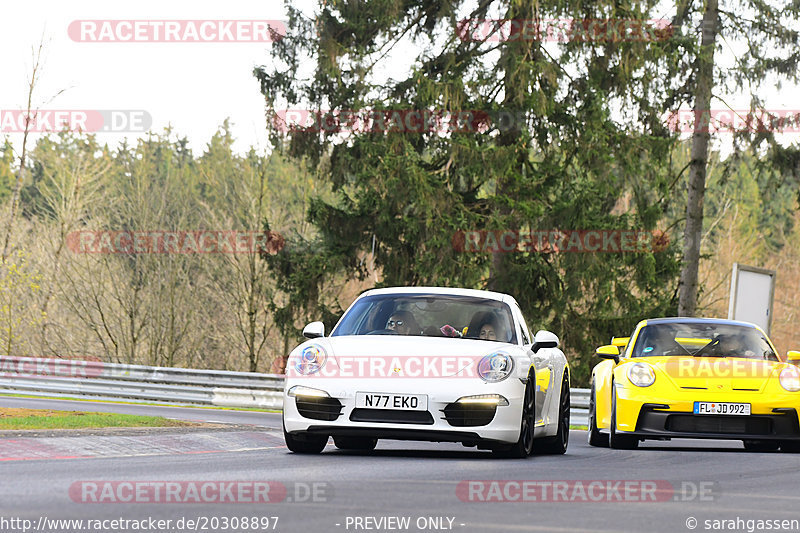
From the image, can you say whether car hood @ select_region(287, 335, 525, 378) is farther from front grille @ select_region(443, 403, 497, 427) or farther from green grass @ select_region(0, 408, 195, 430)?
green grass @ select_region(0, 408, 195, 430)

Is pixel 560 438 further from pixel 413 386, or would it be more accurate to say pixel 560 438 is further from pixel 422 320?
pixel 413 386

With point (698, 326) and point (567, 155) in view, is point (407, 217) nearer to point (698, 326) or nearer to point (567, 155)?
point (567, 155)

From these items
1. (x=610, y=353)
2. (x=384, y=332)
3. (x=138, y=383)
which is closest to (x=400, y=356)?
(x=384, y=332)

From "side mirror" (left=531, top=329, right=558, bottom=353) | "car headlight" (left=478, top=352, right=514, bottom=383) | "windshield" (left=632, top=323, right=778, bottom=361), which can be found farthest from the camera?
"windshield" (left=632, top=323, right=778, bottom=361)

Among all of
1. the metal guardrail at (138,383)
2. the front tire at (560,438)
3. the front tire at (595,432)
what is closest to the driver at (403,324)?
the front tire at (560,438)

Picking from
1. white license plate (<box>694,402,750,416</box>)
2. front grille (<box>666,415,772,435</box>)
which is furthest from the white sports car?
white license plate (<box>694,402,750,416</box>)

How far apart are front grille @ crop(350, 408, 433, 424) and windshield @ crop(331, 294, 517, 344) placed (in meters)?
1.26

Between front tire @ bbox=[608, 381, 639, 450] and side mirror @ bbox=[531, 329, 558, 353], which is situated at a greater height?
side mirror @ bbox=[531, 329, 558, 353]

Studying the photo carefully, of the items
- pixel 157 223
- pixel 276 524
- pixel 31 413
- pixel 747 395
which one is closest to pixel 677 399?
pixel 747 395

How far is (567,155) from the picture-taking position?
29.7 m

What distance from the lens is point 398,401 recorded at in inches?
413

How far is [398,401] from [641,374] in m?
4.11

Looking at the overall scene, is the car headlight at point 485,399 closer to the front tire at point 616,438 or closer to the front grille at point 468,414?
the front grille at point 468,414

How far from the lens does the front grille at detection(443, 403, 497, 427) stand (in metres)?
10.5
